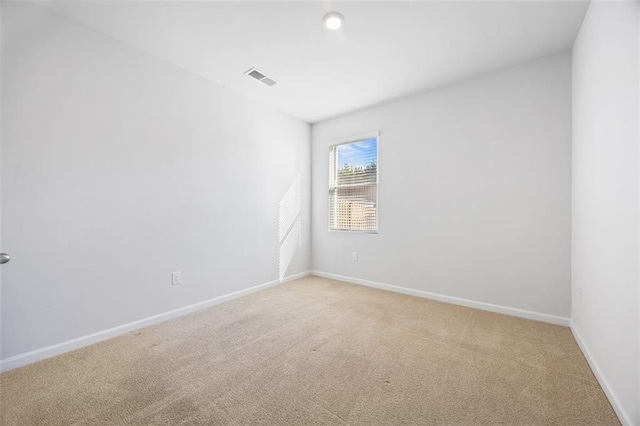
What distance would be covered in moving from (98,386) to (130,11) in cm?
263

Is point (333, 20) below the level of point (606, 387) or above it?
above

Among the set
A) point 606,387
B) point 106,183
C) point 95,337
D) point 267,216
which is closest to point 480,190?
point 606,387

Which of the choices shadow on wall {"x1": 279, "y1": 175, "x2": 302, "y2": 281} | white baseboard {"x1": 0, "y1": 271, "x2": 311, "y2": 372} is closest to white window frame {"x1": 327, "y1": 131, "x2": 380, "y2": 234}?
shadow on wall {"x1": 279, "y1": 175, "x2": 302, "y2": 281}

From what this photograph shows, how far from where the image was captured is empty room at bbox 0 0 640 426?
1491mm

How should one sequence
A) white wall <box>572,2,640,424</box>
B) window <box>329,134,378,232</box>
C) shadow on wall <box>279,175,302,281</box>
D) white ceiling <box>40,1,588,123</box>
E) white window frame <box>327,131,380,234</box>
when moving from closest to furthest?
white wall <box>572,2,640,424</box> < white ceiling <box>40,1,588,123</box> < white window frame <box>327,131,380,234</box> < window <box>329,134,378,232</box> < shadow on wall <box>279,175,302,281</box>

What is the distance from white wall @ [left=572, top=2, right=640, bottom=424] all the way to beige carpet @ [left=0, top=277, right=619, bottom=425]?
0.28 meters

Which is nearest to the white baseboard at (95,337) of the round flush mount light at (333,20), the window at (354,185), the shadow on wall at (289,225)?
the shadow on wall at (289,225)

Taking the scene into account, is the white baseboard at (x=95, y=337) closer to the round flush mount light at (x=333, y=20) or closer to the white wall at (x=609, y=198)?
the round flush mount light at (x=333, y=20)

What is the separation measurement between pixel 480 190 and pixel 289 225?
255 centimetres

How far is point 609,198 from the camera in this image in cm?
156

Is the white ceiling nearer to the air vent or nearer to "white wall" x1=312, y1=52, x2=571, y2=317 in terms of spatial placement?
the air vent

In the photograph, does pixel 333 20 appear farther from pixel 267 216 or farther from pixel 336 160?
pixel 267 216

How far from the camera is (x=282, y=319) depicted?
8.60ft

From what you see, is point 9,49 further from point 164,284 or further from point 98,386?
point 98,386
